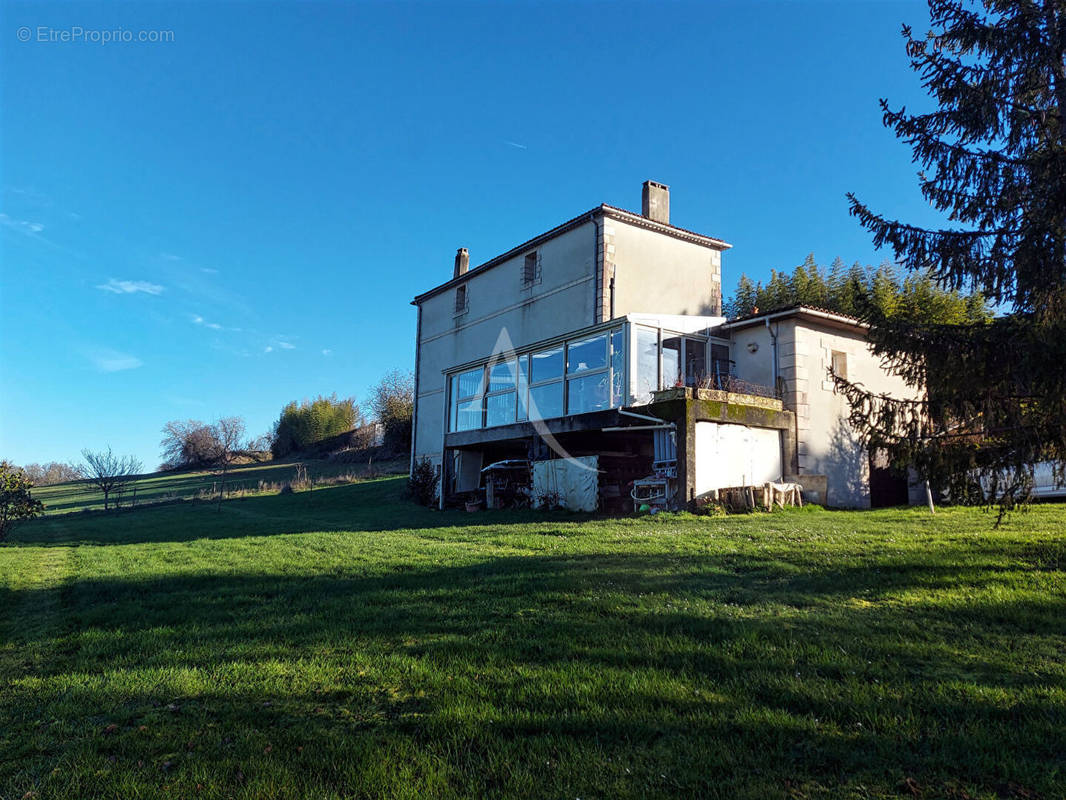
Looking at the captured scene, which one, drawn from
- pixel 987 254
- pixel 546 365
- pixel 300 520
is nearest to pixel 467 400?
pixel 546 365

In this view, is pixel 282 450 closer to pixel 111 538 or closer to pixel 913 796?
pixel 111 538

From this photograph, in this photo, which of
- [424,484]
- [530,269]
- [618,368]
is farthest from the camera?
[424,484]

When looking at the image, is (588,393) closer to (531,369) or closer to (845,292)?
(531,369)

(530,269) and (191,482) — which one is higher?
(530,269)

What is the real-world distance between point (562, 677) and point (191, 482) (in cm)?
4985

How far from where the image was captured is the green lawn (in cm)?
291

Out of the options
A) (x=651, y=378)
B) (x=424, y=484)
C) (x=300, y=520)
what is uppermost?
(x=651, y=378)

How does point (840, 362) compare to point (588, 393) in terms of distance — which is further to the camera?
point (840, 362)

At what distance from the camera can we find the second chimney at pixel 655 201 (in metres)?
21.8

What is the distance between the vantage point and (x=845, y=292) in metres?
27.6

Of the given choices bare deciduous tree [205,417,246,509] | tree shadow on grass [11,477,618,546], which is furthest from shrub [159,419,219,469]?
tree shadow on grass [11,477,618,546]

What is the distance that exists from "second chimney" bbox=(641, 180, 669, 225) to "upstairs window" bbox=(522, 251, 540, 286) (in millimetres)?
3836

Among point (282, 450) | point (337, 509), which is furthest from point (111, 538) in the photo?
point (282, 450)

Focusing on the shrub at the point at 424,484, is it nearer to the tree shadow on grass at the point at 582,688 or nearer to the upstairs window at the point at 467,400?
the upstairs window at the point at 467,400
